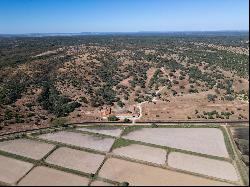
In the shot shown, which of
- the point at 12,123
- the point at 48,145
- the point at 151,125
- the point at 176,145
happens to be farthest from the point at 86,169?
the point at 12,123

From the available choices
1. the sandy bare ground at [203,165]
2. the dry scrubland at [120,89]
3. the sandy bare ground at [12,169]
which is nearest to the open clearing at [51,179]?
the sandy bare ground at [12,169]

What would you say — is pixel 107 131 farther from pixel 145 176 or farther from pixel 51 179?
pixel 51 179

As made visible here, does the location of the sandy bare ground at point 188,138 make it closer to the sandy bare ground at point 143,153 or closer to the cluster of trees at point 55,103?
the sandy bare ground at point 143,153

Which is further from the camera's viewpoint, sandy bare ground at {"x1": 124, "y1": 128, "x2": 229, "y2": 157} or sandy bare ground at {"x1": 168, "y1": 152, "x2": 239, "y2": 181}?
sandy bare ground at {"x1": 124, "y1": 128, "x2": 229, "y2": 157}

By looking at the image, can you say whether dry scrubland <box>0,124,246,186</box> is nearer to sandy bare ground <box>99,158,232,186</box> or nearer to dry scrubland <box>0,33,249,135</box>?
sandy bare ground <box>99,158,232,186</box>

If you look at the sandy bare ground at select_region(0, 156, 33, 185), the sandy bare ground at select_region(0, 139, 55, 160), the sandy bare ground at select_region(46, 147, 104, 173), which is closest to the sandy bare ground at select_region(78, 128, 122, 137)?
the sandy bare ground at select_region(46, 147, 104, 173)

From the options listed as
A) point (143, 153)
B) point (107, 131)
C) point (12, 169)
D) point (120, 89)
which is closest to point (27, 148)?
point (12, 169)

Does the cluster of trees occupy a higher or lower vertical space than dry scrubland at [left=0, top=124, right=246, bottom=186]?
lower

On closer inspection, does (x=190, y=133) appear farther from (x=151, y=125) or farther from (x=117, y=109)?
(x=117, y=109)
